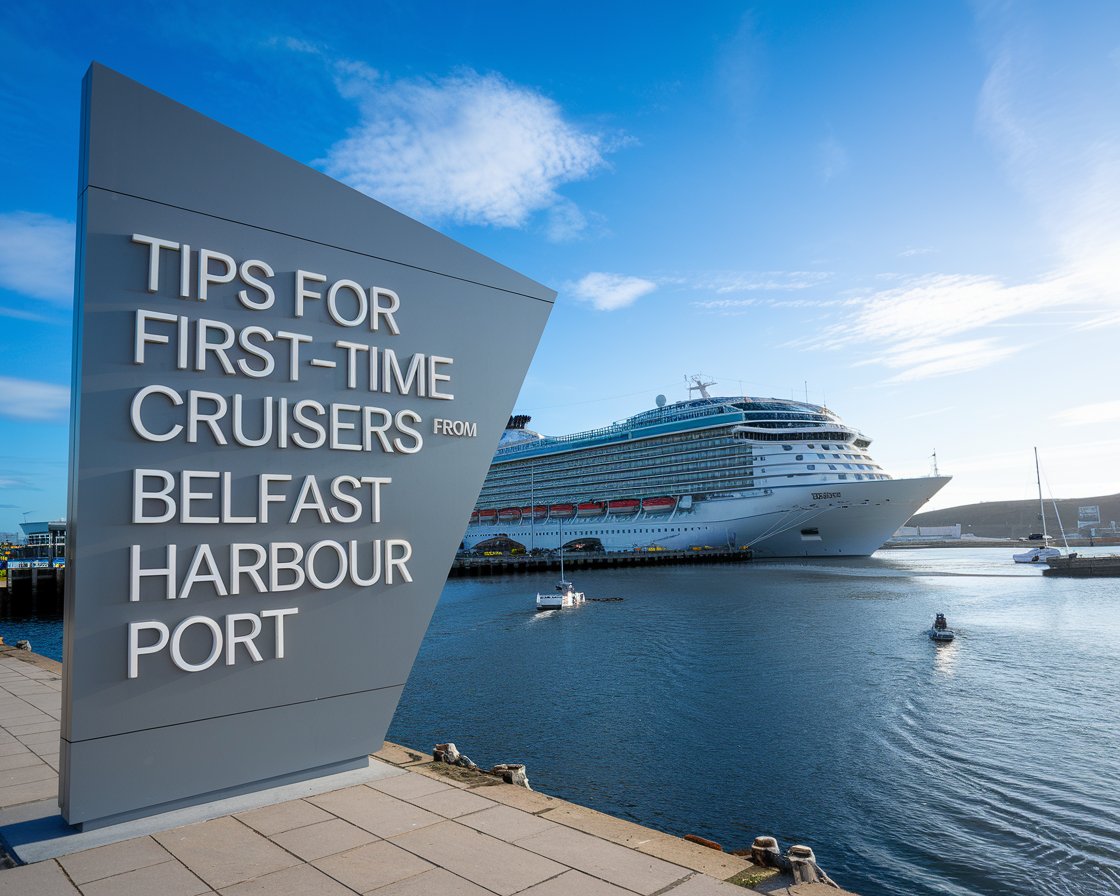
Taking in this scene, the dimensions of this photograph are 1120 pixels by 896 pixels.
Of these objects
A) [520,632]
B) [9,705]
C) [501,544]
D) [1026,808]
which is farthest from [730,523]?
[9,705]

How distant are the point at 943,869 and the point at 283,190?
9.74 meters

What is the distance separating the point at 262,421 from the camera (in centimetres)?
539

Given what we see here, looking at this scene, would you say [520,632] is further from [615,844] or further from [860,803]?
[615,844]

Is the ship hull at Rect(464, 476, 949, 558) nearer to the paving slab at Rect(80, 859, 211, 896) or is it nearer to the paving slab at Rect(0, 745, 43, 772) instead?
the paving slab at Rect(0, 745, 43, 772)

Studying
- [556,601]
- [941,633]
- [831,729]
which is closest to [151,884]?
[831,729]

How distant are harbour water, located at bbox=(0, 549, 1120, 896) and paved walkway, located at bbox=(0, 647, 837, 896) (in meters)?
4.45

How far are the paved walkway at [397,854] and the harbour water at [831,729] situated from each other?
4453 mm

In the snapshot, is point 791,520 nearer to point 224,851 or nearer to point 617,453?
point 617,453

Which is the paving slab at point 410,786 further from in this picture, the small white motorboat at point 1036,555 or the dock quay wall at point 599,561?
the small white motorboat at point 1036,555

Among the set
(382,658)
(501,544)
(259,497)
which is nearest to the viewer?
(259,497)

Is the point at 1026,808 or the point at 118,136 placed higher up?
the point at 118,136

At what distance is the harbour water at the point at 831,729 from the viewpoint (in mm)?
8531

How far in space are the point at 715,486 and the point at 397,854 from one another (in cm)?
5947

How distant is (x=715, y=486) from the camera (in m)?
62.0
